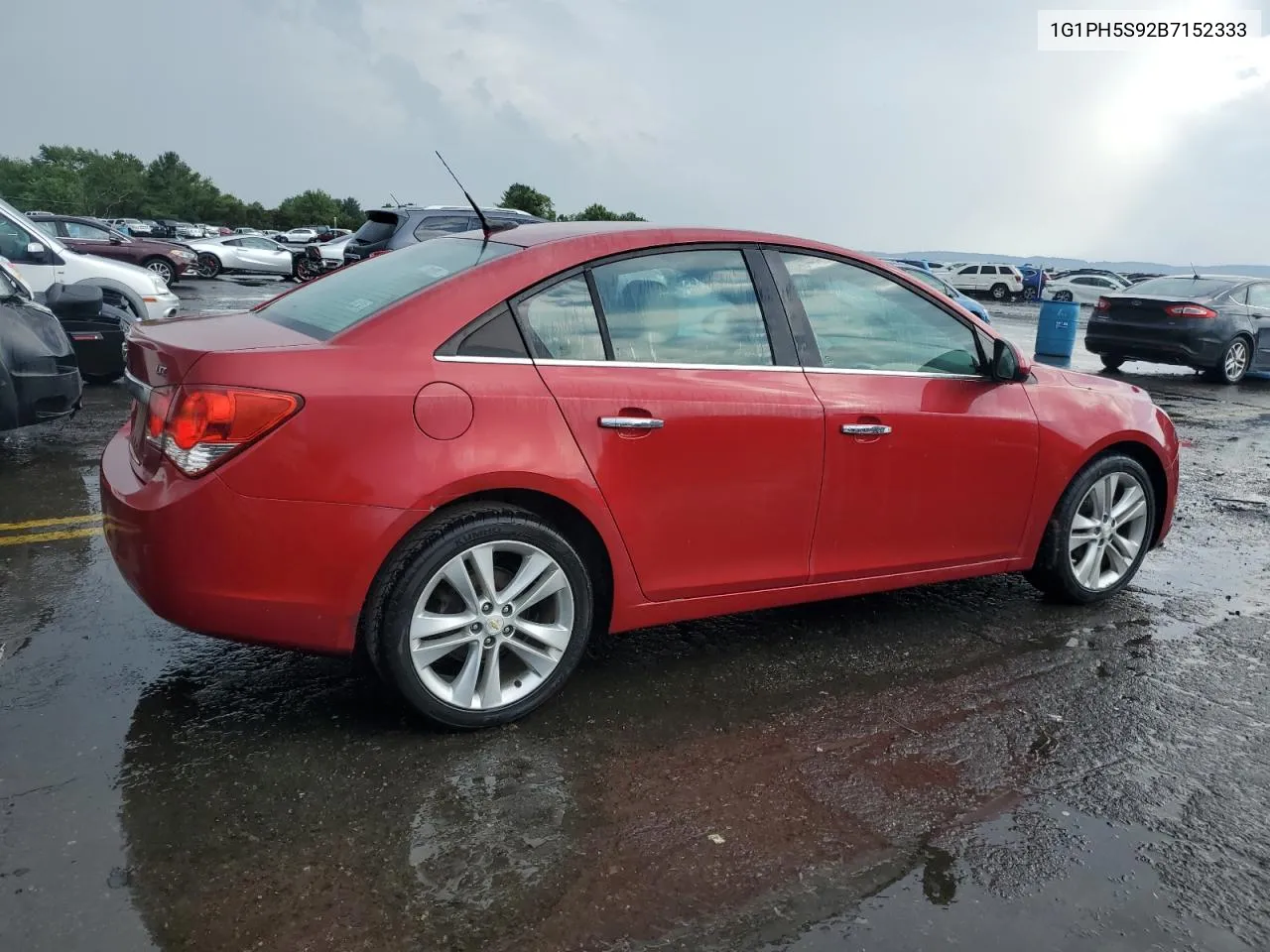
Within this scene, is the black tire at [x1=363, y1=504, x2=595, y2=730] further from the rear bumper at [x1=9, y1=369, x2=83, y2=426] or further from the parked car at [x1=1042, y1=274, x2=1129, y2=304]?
the parked car at [x1=1042, y1=274, x2=1129, y2=304]

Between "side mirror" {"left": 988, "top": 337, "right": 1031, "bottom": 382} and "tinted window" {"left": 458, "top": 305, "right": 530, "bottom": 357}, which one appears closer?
"tinted window" {"left": 458, "top": 305, "right": 530, "bottom": 357}

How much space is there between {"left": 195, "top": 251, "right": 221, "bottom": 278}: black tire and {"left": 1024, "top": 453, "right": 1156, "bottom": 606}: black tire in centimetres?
2848

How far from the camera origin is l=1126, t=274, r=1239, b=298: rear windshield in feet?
48.2

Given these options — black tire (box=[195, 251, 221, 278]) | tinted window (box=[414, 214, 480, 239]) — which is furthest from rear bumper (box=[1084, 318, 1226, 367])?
black tire (box=[195, 251, 221, 278])

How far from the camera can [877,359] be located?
3959 millimetres

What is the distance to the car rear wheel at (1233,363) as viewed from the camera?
1424cm

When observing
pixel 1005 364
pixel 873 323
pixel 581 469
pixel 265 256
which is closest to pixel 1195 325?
pixel 1005 364

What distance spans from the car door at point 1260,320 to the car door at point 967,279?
1141 inches

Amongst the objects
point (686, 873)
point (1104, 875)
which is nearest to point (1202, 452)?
point (1104, 875)

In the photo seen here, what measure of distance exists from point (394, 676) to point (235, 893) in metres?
0.79

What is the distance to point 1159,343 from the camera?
14.3 m

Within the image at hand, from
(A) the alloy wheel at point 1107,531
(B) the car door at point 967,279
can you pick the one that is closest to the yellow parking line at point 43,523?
(A) the alloy wheel at point 1107,531

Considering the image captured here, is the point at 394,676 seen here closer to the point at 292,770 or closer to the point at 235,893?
the point at 292,770

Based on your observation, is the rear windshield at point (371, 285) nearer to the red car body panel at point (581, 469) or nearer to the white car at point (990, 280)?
the red car body panel at point (581, 469)
